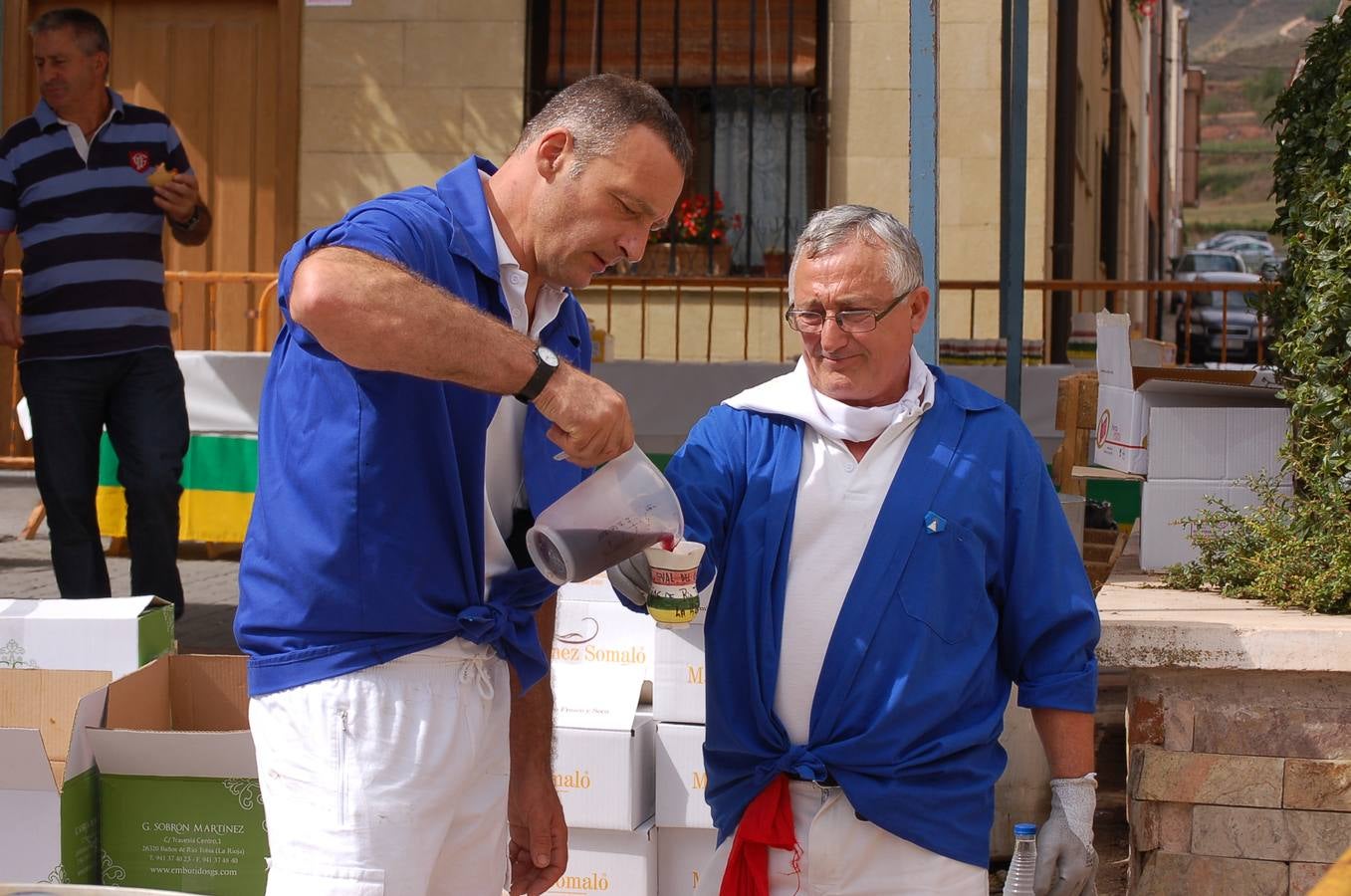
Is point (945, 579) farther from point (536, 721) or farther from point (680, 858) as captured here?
point (680, 858)

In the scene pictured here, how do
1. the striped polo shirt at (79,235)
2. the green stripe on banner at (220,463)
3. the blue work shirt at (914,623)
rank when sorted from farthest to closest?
the green stripe on banner at (220,463) < the striped polo shirt at (79,235) < the blue work shirt at (914,623)

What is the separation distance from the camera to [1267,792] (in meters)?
3.07

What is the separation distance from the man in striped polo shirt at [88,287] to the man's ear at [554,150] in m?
3.07

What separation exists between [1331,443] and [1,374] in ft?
28.0

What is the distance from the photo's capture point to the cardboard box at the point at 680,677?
328cm

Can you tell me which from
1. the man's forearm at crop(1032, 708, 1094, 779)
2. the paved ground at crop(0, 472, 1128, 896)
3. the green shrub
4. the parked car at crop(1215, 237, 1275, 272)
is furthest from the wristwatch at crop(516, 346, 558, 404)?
the parked car at crop(1215, 237, 1275, 272)

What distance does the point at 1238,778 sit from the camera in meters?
3.08

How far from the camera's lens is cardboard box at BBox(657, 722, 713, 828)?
328cm

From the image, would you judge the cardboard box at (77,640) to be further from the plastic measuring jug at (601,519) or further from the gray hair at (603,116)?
the gray hair at (603,116)

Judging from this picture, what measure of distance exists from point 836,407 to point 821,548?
0.23m

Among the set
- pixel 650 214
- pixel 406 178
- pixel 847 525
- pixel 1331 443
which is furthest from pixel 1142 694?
pixel 406 178

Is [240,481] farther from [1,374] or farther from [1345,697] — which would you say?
[1345,697]

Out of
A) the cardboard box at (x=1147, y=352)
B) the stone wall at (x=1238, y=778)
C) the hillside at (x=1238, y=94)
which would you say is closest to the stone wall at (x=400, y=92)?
the cardboard box at (x=1147, y=352)

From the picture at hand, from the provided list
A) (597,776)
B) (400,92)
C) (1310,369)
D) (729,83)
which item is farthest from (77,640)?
(729,83)
